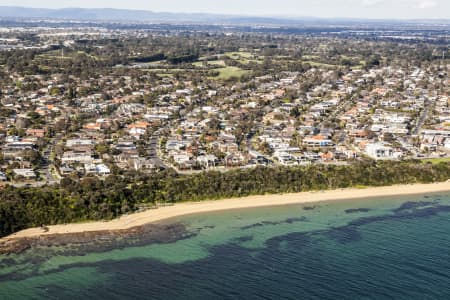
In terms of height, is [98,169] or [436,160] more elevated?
[436,160]

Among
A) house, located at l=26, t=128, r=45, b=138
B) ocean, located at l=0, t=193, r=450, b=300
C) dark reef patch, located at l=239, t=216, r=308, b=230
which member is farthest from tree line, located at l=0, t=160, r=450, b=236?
house, located at l=26, t=128, r=45, b=138

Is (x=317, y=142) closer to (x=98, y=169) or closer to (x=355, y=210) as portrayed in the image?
(x=355, y=210)

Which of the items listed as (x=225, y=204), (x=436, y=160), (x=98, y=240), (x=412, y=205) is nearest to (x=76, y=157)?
(x=225, y=204)

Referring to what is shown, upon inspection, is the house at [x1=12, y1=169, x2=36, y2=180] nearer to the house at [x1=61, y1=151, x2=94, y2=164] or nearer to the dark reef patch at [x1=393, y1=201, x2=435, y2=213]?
the house at [x1=61, y1=151, x2=94, y2=164]

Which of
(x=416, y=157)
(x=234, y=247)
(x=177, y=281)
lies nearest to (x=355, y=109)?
(x=416, y=157)

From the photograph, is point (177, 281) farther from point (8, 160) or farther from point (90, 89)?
point (90, 89)
